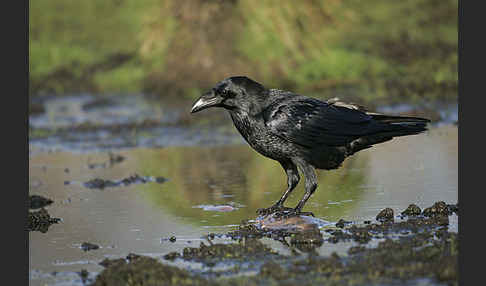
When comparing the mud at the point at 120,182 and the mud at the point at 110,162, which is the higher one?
the mud at the point at 110,162

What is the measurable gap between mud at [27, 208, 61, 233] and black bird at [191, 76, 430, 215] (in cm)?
184

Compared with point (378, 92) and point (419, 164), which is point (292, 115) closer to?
point (419, 164)

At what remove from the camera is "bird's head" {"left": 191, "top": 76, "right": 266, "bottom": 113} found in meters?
7.64

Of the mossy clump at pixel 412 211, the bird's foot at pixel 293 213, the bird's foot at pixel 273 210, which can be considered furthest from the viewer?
the bird's foot at pixel 273 210

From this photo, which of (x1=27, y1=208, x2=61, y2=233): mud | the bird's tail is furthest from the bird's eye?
(x1=27, y1=208, x2=61, y2=233): mud

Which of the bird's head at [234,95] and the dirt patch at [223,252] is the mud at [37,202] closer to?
the bird's head at [234,95]

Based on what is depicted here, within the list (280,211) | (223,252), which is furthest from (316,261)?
(280,211)

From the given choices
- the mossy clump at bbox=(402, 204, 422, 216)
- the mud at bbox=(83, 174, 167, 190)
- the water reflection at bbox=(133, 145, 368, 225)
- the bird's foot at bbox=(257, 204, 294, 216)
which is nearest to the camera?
the mossy clump at bbox=(402, 204, 422, 216)

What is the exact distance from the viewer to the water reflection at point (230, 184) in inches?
323

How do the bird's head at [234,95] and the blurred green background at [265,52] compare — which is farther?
the blurred green background at [265,52]

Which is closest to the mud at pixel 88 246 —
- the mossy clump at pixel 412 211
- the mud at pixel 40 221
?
the mud at pixel 40 221

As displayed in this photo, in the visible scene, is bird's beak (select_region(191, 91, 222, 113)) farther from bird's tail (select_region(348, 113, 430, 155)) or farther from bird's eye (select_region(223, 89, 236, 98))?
bird's tail (select_region(348, 113, 430, 155))

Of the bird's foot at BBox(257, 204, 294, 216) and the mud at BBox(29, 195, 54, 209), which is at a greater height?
the mud at BBox(29, 195, 54, 209)

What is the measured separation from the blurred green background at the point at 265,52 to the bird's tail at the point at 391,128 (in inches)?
332
